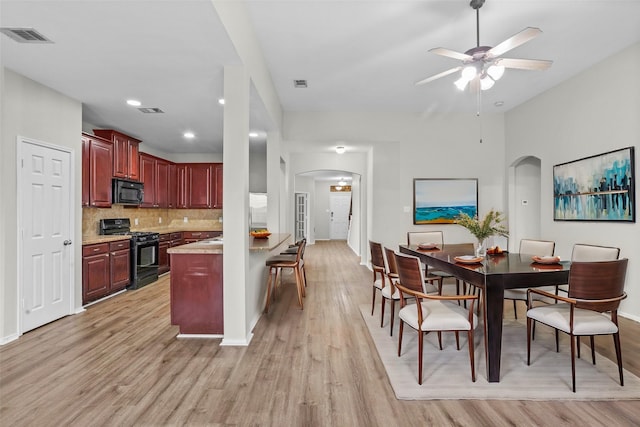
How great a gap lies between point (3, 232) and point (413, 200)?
5605 mm

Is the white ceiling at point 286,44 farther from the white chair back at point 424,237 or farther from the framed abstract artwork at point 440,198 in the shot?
the white chair back at point 424,237

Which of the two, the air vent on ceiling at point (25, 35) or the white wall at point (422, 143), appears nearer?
the air vent on ceiling at point (25, 35)

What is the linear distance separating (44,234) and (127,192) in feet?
6.58

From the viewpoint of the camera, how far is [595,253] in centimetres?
312

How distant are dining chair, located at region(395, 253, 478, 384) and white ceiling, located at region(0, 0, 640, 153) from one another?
2234 mm

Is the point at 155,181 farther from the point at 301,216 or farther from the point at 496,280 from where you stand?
the point at 496,280

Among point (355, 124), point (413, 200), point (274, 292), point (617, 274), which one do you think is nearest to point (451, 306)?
point (617, 274)

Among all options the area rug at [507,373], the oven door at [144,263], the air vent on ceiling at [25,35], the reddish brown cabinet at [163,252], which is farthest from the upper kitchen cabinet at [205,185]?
the area rug at [507,373]

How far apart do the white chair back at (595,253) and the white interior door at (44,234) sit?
543 cm

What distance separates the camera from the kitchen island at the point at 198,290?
3246 mm

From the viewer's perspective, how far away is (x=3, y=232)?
3.21m

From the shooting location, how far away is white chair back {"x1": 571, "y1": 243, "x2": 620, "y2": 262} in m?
2.94

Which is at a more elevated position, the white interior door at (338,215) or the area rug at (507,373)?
the white interior door at (338,215)

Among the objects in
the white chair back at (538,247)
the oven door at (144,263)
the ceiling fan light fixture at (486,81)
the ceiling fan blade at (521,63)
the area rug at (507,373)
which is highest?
the ceiling fan blade at (521,63)
